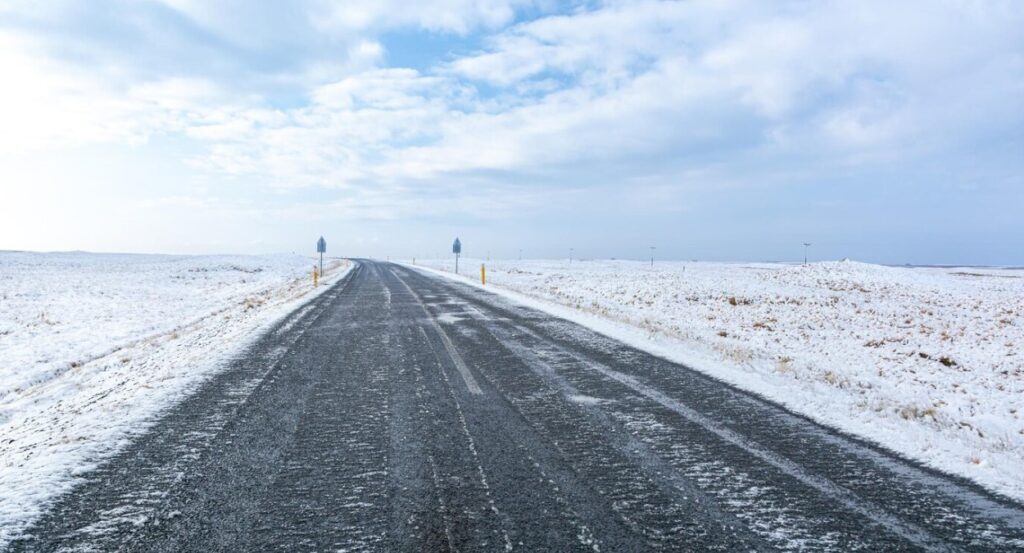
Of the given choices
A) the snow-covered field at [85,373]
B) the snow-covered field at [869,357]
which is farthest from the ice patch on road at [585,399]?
the snow-covered field at [85,373]

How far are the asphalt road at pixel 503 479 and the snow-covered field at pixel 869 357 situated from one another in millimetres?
717

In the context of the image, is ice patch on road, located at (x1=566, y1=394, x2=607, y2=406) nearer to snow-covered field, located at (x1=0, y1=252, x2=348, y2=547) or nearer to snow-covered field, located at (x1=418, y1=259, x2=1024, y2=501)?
snow-covered field, located at (x1=418, y1=259, x2=1024, y2=501)

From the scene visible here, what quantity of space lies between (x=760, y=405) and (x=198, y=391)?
660cm

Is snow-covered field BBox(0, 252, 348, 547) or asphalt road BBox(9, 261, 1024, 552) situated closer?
asphalt road BBox(9, 261, 1024, 552)

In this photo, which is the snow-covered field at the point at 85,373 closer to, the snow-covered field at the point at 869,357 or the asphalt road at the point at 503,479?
the asphalt road at the point at 503,479

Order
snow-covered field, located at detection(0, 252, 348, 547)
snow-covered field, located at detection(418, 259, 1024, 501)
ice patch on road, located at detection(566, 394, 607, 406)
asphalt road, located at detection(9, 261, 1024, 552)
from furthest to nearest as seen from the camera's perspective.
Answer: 1. ice patch on road, located at detection(566, 394, 607, 406)
2. snow-covered field, located at detection(418, 259, 1024, 501)
3. snow-covered field, located at detection(0, 252, 348, 547)
4. asphalt road, located at detection(9, 261, 1024, 552)

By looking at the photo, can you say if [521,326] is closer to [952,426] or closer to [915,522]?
[952,426]

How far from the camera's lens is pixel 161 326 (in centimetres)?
1520

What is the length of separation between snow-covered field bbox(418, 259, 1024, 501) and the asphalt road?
72cm

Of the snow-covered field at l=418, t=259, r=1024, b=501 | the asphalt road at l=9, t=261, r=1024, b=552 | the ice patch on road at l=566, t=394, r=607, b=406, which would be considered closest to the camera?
the asphalt road at l=9, t=261, r=1024, b=552

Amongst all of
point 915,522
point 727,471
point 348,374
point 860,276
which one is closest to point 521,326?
point 348,374

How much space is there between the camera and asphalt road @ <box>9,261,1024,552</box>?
3.09 metres

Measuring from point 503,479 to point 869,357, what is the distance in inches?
396

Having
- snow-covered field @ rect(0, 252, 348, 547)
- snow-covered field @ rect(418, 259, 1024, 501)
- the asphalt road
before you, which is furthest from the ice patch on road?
snow-covered field @ rect(0, 252, 348, 547)
